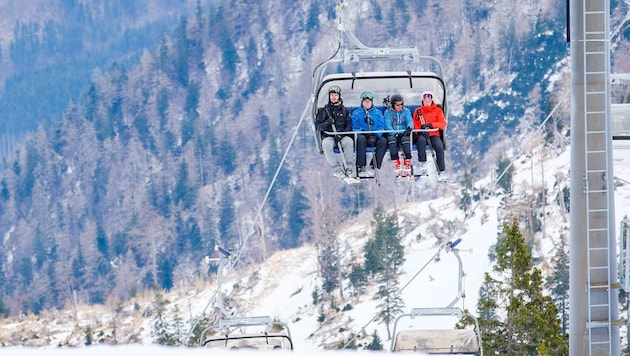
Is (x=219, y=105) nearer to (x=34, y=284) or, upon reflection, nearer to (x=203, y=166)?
(x=203, y=166)

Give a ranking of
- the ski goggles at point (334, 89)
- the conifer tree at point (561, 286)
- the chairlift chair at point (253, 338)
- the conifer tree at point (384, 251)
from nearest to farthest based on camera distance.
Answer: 1. the chairlift chair at point (253, 338)
2. the ski goggles at point (334, 89)
3. the conifer tree at point (561, 286)
4. the conifer tree at point (384, 251)

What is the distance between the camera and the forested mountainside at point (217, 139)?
96.5 m

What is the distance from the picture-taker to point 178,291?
70.2 meters

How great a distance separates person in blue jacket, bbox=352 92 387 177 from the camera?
591 inches

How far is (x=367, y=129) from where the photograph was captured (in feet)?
50.6

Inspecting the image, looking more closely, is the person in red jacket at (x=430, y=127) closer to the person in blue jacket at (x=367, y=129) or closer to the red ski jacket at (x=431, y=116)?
the red ski jacket at (x=431, y=116)

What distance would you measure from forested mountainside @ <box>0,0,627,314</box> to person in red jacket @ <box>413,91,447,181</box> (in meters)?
66.5

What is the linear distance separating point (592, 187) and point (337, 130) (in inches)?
141

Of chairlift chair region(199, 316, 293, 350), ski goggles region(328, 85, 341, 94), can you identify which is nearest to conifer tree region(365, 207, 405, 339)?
ski goggles region(328, 85, 341, 94)

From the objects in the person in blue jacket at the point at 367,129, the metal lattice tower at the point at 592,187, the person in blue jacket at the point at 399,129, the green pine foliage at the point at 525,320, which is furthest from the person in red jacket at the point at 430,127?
the green pine foliage at the point at 525,320

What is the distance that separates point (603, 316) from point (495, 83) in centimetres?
8843

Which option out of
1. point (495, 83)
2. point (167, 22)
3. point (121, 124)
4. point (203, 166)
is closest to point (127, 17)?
point (167, 22)

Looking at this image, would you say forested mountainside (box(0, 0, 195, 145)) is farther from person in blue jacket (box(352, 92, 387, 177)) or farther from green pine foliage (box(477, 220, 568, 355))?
person in blue jacket (box(352, 92, 387, 177))

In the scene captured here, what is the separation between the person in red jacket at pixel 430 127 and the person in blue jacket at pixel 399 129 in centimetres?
14
